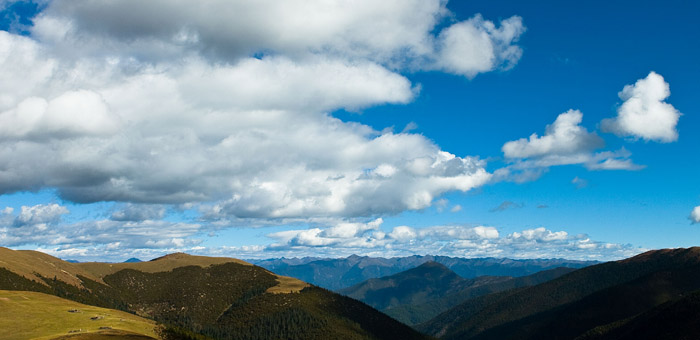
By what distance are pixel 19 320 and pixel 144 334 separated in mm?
54619

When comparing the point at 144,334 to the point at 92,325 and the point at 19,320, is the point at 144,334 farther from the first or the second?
the point at 19,320

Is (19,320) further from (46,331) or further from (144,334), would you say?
(144,334)

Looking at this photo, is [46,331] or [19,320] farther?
[19,320]

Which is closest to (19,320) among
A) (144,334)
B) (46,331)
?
(46,331)

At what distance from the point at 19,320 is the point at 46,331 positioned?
79.8 feet

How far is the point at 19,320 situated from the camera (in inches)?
7795

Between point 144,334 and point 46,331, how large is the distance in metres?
35.6

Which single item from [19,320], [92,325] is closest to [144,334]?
[92,325]

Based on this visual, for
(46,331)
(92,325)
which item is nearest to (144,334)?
(92,325)

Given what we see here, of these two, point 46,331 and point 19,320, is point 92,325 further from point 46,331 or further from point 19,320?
point 19,320

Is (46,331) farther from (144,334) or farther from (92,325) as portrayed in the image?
(144,334)

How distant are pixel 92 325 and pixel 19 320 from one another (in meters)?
32.2

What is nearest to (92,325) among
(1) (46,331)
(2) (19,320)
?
(1) (46,331)

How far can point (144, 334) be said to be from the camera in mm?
193250
